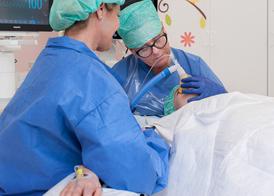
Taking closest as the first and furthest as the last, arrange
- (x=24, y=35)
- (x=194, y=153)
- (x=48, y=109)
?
(x=48, y=109)
(x=194, y=153)
(x=24, y=35)

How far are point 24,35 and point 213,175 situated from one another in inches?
52.1

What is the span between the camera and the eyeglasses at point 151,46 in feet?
5.62

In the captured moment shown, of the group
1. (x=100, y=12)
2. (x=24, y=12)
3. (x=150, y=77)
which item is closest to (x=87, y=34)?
(x=100, y=12)

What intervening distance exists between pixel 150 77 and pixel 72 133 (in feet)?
3.01

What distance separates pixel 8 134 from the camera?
40.5 inches

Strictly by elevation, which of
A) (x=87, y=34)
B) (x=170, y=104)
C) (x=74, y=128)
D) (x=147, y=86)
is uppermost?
(x=87, y=34)

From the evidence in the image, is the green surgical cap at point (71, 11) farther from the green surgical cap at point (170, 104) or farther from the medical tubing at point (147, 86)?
the green surgical cap at point (170, 104)

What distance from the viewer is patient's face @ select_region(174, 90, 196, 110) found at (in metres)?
1.50

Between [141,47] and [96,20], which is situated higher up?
[96,20]

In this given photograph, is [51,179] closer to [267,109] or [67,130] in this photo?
[67,130]

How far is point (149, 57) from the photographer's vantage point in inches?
68.7

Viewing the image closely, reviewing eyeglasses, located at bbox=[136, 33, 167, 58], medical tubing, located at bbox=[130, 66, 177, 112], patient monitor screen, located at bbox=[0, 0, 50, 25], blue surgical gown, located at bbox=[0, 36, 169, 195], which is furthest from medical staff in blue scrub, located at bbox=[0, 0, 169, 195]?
patient monitor screen, located at bbox=[0, 0, 50, 25]

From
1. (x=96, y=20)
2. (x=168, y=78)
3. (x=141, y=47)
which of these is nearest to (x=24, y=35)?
(x=141, y=47)

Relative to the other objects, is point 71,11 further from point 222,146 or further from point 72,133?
point 222,146
